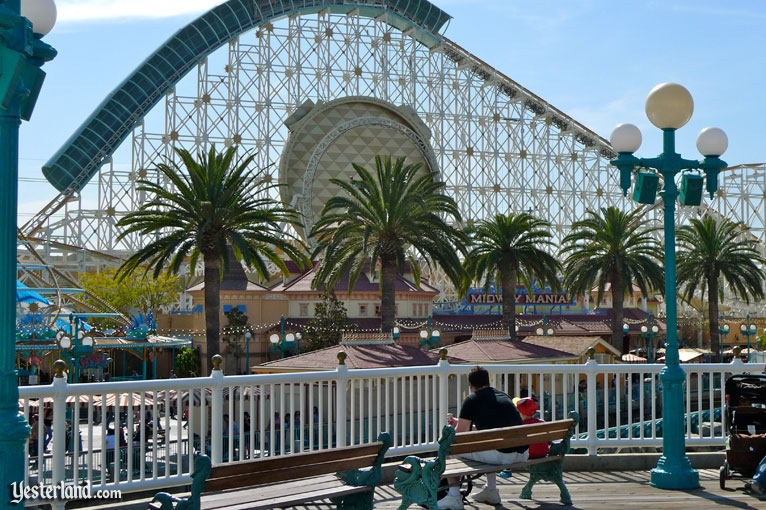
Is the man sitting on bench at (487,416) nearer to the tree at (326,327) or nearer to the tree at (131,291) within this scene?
the tree at (326,327)

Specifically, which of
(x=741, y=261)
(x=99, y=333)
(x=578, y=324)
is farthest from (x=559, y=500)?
(x=578, y=324)

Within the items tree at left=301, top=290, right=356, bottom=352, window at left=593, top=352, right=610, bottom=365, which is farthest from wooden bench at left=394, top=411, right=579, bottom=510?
tree at left=301, top=290, right=356, bottom=352

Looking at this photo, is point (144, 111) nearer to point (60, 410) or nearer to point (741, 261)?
point (741, 261)

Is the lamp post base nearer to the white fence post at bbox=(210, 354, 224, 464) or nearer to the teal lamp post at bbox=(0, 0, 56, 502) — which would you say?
the white fence post at bbox=(210, 354, 224, 464)

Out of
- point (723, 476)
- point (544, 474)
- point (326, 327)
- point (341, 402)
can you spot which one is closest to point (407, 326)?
point (326, 327)

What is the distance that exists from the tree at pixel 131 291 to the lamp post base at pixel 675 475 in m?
A: 43.1

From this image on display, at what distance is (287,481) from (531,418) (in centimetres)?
281

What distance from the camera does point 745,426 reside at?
8750mm

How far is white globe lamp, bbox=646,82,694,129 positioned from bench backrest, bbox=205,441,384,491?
431 cm

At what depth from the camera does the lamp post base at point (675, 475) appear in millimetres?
8125

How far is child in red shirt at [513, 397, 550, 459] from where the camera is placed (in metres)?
7.71

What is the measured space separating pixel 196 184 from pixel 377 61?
29.4 metres

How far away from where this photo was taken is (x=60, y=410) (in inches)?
258

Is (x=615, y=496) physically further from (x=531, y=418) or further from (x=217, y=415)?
(x=217, y=415)
